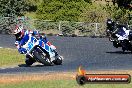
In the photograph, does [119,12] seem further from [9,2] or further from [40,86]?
[40,86]

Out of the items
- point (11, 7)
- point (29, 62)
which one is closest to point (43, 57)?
point (29, 62)

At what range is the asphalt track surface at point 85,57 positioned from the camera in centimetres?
2297

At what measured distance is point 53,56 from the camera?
24.8m

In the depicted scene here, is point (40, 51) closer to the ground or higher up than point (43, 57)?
higher up

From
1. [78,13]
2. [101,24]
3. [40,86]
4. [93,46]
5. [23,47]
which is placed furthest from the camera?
[78,13]

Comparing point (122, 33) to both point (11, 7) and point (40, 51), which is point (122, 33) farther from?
point (11, 7)

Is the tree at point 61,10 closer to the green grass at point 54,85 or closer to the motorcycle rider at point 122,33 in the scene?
the motorcycle rider at point 122,33

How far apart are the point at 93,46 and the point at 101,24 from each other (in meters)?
11.6

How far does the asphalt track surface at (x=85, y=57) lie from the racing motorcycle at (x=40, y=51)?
14.5 inches

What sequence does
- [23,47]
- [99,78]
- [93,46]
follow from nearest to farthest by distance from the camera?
[99,78] → [23,47] → [93,46]

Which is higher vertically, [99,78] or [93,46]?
[99,78]

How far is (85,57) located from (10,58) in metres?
3.76

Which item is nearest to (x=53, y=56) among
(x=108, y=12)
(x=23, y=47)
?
(x=23, y=47)

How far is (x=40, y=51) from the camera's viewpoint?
24484mm
